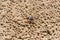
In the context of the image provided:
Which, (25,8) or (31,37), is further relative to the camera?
(25,8)

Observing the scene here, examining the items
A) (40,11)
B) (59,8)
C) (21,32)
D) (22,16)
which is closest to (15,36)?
(21,32)

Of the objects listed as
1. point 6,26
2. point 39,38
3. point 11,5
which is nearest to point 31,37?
point 39,38

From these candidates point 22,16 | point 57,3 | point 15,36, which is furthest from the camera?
point 57,3

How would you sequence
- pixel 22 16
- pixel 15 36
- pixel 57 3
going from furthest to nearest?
pixel 57 3
pixel 22 16
pixel 15 36

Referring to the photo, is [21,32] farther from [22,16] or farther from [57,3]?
[57,3]

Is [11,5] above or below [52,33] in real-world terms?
above

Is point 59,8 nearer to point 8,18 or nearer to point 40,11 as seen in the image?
point 40,11
